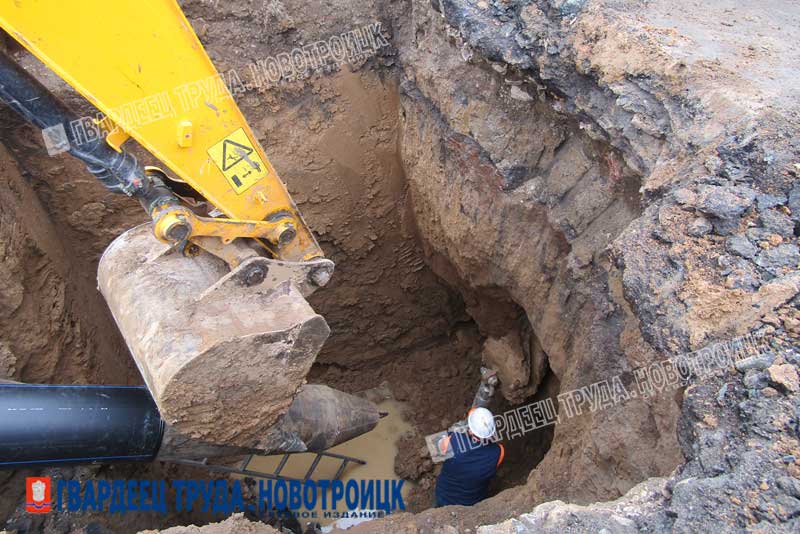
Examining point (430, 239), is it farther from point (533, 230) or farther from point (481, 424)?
point (481, 424)

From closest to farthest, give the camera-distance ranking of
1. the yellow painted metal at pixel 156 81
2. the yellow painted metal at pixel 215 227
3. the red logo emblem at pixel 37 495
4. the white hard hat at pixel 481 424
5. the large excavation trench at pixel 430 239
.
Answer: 1. the yellow painted metal at pixel 156 81
2. the yellow painted metal at pixel 215 227
3. the large excavation trench at pixel 430 239
4. the red logo emblem at pixel 37 495
5. the white hard hat at pixel 481 424

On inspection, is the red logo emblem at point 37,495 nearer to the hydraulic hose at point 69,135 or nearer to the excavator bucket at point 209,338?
the excavator bucket at point 209,338

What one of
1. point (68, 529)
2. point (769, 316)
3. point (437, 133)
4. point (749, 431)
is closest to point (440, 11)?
point (437, 133)

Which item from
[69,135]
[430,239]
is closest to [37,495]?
[69,135]

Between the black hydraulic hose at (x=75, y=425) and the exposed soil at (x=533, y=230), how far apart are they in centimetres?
94

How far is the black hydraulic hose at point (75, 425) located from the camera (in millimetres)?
2816

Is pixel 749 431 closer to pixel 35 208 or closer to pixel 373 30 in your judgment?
pixel 373 30

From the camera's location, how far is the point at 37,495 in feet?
12.1

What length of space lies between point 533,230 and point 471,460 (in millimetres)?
1688

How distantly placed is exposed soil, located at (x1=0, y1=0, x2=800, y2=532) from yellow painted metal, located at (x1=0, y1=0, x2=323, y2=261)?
1.59 m

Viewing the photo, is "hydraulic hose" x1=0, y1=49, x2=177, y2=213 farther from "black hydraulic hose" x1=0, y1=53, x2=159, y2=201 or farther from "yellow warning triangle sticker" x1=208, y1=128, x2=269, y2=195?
"yellow warning triangle sticker" x1=208, y1=128, x2=269, y2=195

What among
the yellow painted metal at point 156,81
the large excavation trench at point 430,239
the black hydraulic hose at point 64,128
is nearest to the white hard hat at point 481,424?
the large excavation trench at point 430,239

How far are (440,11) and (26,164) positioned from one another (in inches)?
125

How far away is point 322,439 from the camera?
3.97 metres
